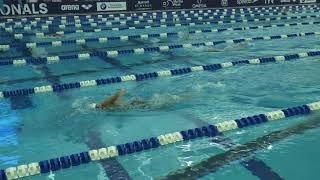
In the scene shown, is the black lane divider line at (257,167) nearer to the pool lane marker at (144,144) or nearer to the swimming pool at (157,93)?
the swimming pool at (157,93)

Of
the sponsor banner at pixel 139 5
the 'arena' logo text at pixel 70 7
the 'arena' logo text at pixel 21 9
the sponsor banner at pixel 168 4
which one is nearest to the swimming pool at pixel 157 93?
the 'arena' logo text at pixel 21 9

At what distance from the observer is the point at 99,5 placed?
15117mm

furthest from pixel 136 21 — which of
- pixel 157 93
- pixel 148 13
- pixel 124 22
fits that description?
pixel 157 93

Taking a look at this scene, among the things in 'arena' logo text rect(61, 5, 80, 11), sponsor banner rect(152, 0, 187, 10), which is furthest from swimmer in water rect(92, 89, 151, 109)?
sponsor banner rect(152, 0, 187, 10)

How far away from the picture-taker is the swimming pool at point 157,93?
379cm

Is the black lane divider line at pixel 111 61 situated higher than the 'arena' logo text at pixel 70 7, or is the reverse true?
the 'arena' logo text at pixel 70 7

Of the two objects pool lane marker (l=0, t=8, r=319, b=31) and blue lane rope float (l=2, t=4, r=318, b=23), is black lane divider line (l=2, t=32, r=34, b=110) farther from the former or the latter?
blue lane rope float (l=2, t=4, r=318, b=23)

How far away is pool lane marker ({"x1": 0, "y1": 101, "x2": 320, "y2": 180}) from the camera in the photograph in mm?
3584

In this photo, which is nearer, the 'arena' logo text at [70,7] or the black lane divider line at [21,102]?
the black lane divider line at [21,102]

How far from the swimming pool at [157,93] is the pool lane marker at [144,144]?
0.08 feet

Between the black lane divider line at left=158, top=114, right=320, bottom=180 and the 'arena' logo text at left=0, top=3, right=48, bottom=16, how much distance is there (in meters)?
11.3

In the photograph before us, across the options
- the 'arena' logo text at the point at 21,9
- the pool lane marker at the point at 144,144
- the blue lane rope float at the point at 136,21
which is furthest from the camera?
the 'arena' logo text at the point at 21,9

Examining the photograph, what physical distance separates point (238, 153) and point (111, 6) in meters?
12.0

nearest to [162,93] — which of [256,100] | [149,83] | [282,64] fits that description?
[149,83]
